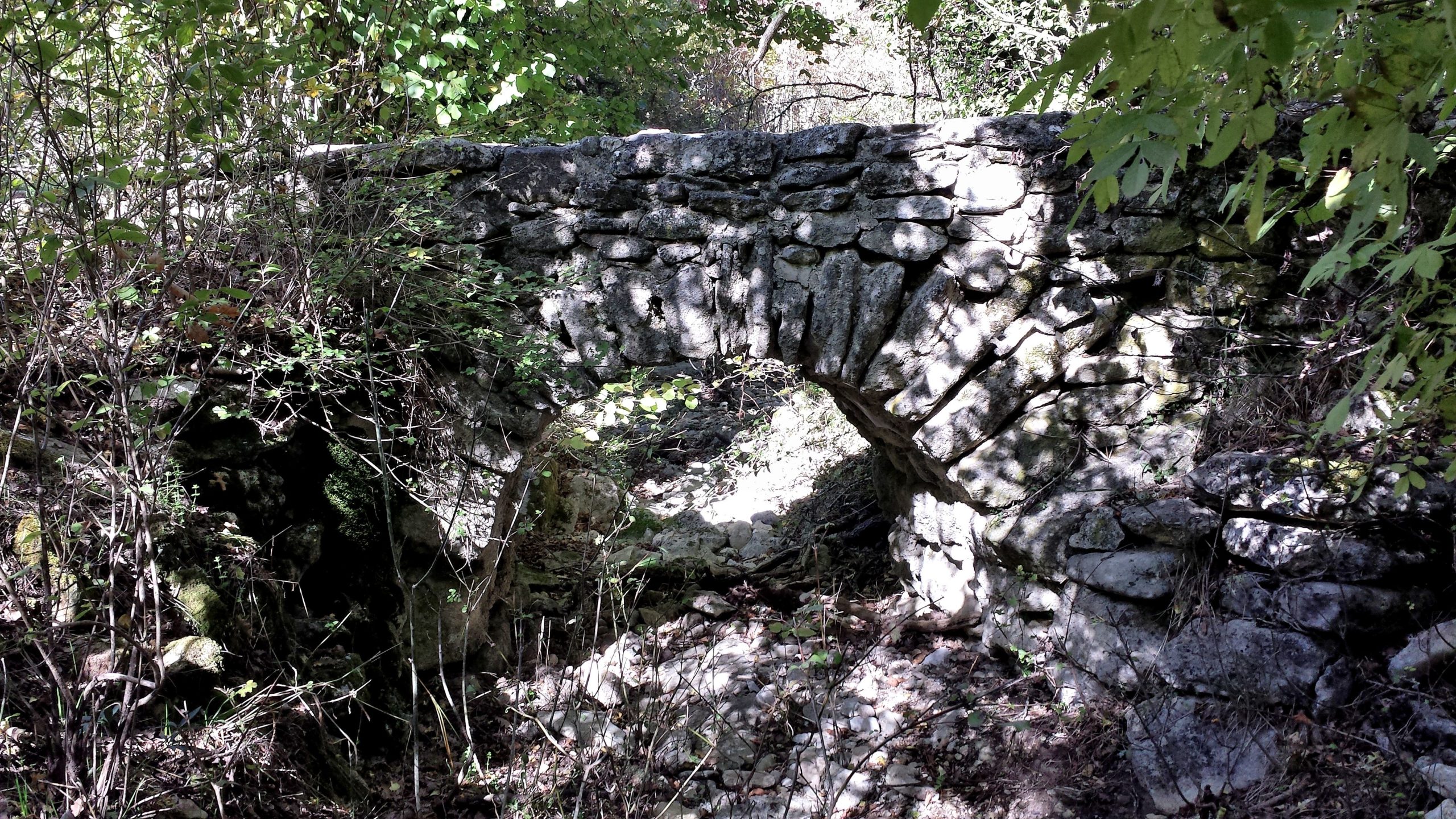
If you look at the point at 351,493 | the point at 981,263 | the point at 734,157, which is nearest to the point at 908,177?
the point at 981,263

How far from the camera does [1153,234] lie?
12.1ft

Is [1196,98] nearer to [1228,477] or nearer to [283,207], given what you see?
[1228,477]

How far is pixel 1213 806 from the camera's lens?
274 cm

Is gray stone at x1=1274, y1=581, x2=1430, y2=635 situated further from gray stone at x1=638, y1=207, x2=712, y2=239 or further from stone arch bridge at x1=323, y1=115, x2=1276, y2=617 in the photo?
gray stone at x1=638, y1=207, x2=712, y2=239

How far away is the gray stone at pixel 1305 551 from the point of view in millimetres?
2969

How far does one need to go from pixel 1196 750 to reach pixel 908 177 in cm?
242

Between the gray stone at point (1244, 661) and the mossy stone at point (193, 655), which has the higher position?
the mossy stone at point (193, 655)

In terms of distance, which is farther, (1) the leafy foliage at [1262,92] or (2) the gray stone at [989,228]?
(2) the gray stone at [989,228]

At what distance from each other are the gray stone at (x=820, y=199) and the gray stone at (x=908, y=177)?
0.11 meters

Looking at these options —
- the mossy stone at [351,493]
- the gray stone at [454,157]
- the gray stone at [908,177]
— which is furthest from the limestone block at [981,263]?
the mossy stone at [351,493]

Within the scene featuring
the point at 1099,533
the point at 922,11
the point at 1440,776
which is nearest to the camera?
the point at 922,11

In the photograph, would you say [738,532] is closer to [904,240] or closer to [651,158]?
[904,240]

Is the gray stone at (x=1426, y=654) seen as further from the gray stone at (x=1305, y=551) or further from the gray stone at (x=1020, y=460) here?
the gray stone at (x=1020, y=460)

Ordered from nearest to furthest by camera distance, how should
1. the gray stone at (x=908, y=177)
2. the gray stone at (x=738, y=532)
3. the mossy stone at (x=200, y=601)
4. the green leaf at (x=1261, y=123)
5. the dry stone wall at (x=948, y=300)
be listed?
1. the green leaf at (x=1261, y=123)
2. the mossy stone at (x=200, y=601)
3. the dry stone wall at (x=948, y=300)
4. the gray stone at (x=908, y=177)
5. the gray stone at (x=738, y=532)
